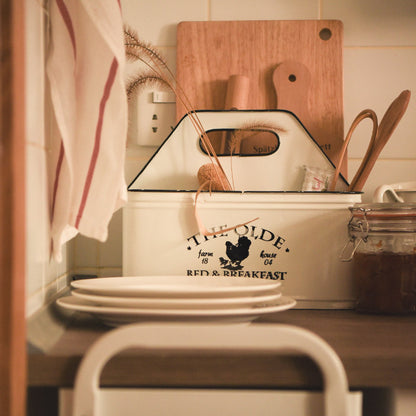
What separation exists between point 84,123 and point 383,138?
0.56 meters

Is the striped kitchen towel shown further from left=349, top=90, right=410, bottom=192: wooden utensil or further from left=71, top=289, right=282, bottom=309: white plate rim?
left=349, top=90, right=410, bottom=192: wooden utensil

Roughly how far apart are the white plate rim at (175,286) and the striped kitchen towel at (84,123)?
8 cm

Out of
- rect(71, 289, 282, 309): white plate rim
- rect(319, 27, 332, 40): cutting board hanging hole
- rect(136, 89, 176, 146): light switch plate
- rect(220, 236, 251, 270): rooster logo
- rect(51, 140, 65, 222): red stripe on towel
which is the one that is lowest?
rect(71, 289, 282, 309): white plate rim

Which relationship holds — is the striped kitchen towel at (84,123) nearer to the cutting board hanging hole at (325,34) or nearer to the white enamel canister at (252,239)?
the white enamel canister at (252,239)

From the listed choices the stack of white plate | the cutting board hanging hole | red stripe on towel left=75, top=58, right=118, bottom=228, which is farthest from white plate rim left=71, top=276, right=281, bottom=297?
the cutting board hanging hole

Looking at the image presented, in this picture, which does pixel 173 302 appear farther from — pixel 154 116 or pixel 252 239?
pixel 154 116

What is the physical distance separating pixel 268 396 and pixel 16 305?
279 millimetres

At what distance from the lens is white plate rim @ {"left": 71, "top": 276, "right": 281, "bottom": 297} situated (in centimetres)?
56

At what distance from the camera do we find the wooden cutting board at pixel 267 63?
3.40ft

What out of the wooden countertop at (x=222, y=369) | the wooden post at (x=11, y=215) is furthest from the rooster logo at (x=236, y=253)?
the wooden post at (x=11, y=215)

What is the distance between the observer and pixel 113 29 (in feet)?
2.02

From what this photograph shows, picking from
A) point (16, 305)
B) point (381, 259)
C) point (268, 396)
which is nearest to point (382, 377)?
point (268, 396)

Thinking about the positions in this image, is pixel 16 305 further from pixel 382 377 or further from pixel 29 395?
pixel 382 377

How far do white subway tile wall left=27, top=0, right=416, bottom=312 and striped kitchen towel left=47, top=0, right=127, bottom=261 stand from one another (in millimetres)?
396
